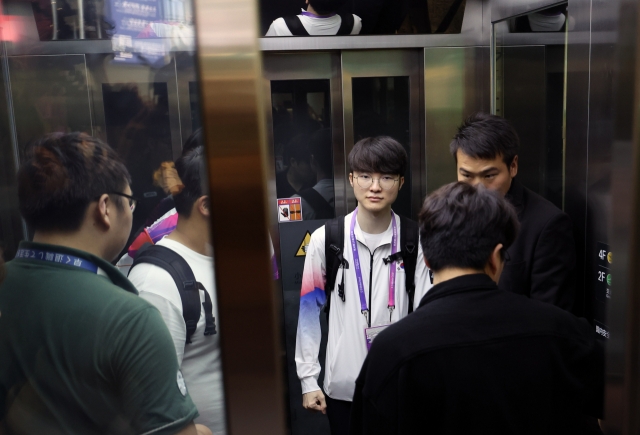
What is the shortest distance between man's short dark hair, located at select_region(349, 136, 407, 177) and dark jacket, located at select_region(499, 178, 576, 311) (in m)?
0.55

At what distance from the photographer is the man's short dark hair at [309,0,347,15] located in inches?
113

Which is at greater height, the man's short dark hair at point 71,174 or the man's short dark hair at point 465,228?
the man's short dark hair at point 71,174

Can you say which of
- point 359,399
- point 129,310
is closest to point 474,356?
point 359,399

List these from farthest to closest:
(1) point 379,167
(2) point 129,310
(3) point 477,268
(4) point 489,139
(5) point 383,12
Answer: (5) point 383,12, (1) point 379,167, (4) point 489,139, (3) point 477,268, (2) point 129,310

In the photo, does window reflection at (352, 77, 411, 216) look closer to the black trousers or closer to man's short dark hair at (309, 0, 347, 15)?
man's short dark hair at (309, 0, 347, 15)

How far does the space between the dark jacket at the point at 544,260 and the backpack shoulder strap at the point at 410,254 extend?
35 centimetres

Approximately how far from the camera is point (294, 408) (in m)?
3.20

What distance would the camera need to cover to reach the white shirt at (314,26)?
2865 mm

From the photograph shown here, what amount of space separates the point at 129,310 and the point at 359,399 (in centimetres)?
67

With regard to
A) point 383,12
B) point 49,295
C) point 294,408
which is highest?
point 383,12

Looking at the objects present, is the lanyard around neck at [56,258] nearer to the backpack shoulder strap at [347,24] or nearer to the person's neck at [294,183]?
the person's neck at [294,183]

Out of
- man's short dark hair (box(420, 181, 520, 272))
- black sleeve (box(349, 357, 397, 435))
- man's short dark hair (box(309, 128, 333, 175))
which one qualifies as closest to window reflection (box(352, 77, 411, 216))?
man's short dark hair (box(309, 128, 333, 175))

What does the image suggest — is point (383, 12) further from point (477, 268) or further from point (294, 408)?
point (294, 408)

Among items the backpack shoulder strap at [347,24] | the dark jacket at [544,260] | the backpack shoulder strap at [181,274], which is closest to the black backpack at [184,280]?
the backpack shoulder strap at [181,274]
